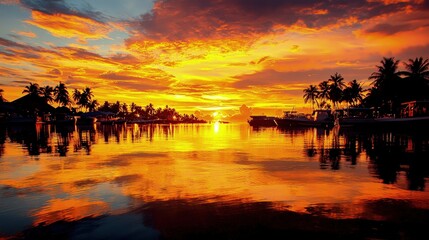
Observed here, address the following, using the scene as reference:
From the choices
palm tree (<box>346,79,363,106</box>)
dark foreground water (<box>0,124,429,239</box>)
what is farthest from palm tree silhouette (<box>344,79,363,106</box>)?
dark foreground water (<box>0,124,429,239</box>)

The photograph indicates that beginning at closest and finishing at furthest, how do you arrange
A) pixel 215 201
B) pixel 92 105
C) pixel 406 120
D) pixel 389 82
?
pixel 215 201 → pixel 406 120 → pixel 389 82 → pixel 92 105

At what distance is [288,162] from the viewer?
19.1m

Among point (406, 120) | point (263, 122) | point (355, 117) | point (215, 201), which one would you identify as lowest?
point (263, 122)

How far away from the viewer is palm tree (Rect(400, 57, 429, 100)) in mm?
66625

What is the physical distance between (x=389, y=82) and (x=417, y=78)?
560 centimetres

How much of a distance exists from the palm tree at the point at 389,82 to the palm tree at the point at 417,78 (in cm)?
184

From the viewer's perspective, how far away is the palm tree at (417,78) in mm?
66625

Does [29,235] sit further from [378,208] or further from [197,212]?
[378,208]

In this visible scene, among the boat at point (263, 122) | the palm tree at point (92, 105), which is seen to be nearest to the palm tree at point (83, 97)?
the palm tree at point (92, 105)

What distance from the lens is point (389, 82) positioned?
70438mm

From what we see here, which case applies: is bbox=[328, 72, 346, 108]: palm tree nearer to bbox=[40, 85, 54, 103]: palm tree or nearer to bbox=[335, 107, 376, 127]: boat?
bbox=[335, 107, 376, 127]: boat

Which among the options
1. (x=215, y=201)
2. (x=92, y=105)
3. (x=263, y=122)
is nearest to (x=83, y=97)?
(x=92, y=105)

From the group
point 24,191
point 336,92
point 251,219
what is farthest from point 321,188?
point 336,92

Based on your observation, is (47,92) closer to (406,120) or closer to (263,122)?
(263,122)
